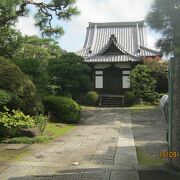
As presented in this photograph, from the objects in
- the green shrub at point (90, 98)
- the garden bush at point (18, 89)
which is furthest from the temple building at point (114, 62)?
the garden bush at point (18, 89)

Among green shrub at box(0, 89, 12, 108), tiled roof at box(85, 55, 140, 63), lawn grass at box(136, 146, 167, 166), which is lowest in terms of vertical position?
lawn grass at box(136, 146, 167, 166)

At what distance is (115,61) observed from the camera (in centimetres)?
3416

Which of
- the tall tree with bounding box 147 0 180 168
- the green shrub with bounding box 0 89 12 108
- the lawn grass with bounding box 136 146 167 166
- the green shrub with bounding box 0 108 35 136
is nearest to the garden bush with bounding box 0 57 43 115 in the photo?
the green shrub with bounding box 0 89 12 108

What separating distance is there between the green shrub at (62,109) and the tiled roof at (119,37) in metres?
17.8

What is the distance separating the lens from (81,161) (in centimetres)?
849

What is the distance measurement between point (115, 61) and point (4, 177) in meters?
27.9

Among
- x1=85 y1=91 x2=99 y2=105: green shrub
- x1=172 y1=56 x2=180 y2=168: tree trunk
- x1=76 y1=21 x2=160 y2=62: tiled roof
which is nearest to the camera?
x1=172 y1=56 x2=180 y2=168: tree trunk

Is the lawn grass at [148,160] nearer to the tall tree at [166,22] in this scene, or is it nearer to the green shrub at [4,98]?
the tall tree at [166,22]

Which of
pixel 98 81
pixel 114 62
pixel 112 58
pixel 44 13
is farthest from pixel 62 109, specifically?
pixel 98 81

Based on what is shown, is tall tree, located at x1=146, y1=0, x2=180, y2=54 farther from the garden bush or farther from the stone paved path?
the garden bush

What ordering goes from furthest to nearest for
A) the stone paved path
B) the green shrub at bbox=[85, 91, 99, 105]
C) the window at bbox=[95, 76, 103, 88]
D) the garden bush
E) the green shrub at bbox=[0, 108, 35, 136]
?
the window at bbox=[95, 76, 103, 88]
the green shrub at bbox=[85, 91, 99, 105]
the garden bush
the green shrub at bbox=[0, 108, 35, 136]
the stone paved path

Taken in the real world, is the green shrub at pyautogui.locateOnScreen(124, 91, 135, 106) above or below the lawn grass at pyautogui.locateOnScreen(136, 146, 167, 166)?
above

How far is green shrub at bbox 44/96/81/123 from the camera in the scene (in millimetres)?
18094

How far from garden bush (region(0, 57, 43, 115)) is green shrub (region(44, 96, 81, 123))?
4.09 metres
